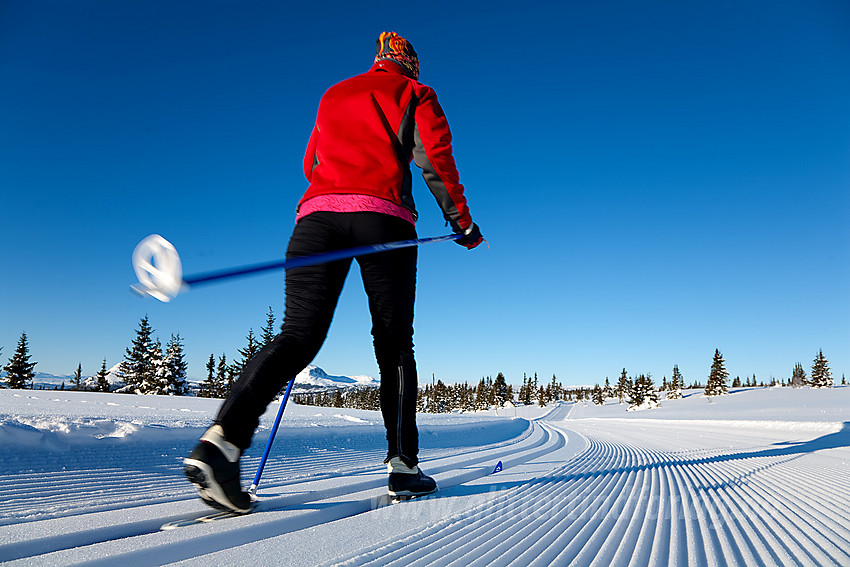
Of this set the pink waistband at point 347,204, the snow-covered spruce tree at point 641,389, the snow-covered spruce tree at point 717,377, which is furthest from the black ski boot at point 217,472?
the snow-covered spruce tree at point 641,389

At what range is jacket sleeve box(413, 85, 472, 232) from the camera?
1979 mm

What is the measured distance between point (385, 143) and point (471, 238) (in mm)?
601

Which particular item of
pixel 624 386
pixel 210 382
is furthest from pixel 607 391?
pixel 210 382

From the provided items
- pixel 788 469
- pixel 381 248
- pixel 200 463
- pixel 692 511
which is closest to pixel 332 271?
pixel 381 248

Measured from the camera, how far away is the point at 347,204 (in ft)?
6.06

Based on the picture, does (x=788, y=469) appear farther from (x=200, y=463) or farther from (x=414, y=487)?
(x=200, y=463)

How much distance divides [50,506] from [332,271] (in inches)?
44.6

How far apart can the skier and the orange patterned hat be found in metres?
0.10

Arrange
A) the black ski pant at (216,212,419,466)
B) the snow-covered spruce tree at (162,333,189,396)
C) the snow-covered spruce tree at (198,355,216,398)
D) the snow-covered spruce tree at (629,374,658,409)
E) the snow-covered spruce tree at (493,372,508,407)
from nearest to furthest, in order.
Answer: the black ski pant at (216,212,419,466)
the snow-covered spruce tree at (162,333,189,396)
the snow-covered spruce tree at (198,355,216,398)
the snow-covered spruce tree at (629,374,658,409)
the snow-covered spruce tree at (493,372,508,407)

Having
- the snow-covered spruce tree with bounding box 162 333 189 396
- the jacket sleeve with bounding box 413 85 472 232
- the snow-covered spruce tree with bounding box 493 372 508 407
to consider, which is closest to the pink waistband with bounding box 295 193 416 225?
the jacket sleeve with bounding box 413 85 472 232

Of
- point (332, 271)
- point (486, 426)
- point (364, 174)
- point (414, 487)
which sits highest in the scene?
point (364, 174)

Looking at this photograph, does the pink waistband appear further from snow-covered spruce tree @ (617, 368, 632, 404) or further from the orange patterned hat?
snow-covered spruce tree @ (617, 368, 632, 404)

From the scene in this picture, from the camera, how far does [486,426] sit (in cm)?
622

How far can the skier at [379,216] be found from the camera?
5.71 ft
